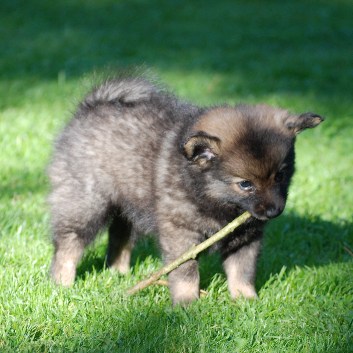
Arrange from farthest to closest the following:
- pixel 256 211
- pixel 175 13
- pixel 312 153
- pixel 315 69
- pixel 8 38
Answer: pixel 175 13 → pixel 8 38 → pixel 315 69 → pixel 312 153 → pixel 256 211

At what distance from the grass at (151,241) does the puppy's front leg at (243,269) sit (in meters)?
0.10

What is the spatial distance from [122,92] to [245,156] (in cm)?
124

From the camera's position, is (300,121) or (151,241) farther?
(151,241)

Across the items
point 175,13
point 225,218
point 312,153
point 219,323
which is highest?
point 225,218

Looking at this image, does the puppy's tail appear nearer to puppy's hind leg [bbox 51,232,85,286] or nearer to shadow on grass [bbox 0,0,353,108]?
puppy's hind leg [bbox 51,232,85,286]

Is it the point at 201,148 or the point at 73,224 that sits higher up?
the point at 201,148

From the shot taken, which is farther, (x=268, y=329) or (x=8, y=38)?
(x=8, y=38)

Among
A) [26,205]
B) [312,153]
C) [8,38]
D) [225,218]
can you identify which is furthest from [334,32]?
[225,218]

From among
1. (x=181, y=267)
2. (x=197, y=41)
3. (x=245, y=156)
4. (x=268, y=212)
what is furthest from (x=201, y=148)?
(x=197, y=41)

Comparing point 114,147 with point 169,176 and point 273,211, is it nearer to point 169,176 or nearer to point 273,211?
point 169,176

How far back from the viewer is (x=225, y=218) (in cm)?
448

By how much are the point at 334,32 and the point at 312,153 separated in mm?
7357

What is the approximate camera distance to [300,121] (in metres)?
4.43

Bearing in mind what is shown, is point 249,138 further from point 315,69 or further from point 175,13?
point 175,13
